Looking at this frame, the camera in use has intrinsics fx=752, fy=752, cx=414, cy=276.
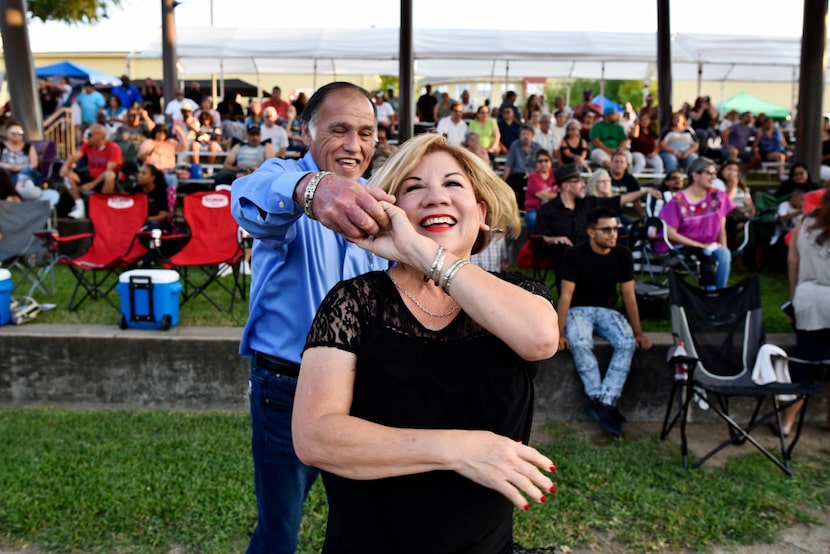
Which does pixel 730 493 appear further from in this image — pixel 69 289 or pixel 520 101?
pixel 520 101

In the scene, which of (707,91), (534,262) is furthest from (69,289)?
(707,91)

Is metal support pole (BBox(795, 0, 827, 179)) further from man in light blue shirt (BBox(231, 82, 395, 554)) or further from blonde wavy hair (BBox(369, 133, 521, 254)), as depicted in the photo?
blonde wavy hair (BBox(369, 133, 521, 254))

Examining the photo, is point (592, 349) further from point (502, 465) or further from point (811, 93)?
point (811, 93)

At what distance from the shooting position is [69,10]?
22234mm

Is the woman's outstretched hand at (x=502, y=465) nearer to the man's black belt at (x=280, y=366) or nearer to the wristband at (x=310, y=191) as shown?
the wristband at (x=310, y=191)

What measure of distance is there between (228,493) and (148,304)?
2390 mm

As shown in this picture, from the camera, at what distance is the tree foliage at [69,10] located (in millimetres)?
22109

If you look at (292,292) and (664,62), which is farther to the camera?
(664,62)

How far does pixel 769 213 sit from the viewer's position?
382 inches

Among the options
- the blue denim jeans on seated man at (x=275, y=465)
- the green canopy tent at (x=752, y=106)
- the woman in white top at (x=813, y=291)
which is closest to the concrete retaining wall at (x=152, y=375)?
the woman in white top at (x=813, y=291)

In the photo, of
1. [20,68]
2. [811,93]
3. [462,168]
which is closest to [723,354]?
[462,168]

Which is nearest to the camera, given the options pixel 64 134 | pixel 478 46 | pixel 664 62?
pixel 664 62

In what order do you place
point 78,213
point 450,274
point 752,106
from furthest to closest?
point 752,106, point 78,213, point 450,274

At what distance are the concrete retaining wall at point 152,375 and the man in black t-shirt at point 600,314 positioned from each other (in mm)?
166
